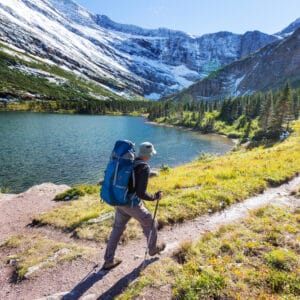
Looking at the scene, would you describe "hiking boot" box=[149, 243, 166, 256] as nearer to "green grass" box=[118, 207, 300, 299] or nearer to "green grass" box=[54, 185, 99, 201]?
"green grass" box=[118, 207, 300, 299]

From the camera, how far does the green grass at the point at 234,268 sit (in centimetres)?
589

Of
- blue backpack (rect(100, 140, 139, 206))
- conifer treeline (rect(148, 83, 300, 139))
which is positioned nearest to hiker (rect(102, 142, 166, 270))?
blue backpack (rect(100, 140, 139, 206))

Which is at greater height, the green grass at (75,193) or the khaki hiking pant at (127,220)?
the khaki hiking pant at (127,220)

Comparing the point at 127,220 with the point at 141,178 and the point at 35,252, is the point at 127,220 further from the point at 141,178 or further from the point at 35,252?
the point at 35,252

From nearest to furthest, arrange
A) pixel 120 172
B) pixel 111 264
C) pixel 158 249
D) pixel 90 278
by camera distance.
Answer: pixel 120 172 → pixel 90 278 → pixel 111 264 → pixel 158 249

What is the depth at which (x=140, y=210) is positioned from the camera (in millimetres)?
7016

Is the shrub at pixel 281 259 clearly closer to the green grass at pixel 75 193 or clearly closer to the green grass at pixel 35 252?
the green grass at pixel 35 252

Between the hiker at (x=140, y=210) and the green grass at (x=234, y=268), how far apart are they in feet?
3.22

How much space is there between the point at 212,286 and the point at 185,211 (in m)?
5.21

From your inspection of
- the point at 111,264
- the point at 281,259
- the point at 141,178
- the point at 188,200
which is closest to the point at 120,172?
the point at 141,178

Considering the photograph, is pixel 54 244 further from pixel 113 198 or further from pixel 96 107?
pixel 96 107

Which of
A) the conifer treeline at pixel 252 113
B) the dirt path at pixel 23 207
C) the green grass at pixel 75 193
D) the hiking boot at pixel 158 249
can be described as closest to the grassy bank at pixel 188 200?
the green grass at pixel 75 193

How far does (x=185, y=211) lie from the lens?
36.7ft

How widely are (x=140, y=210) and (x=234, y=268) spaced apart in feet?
9.64
